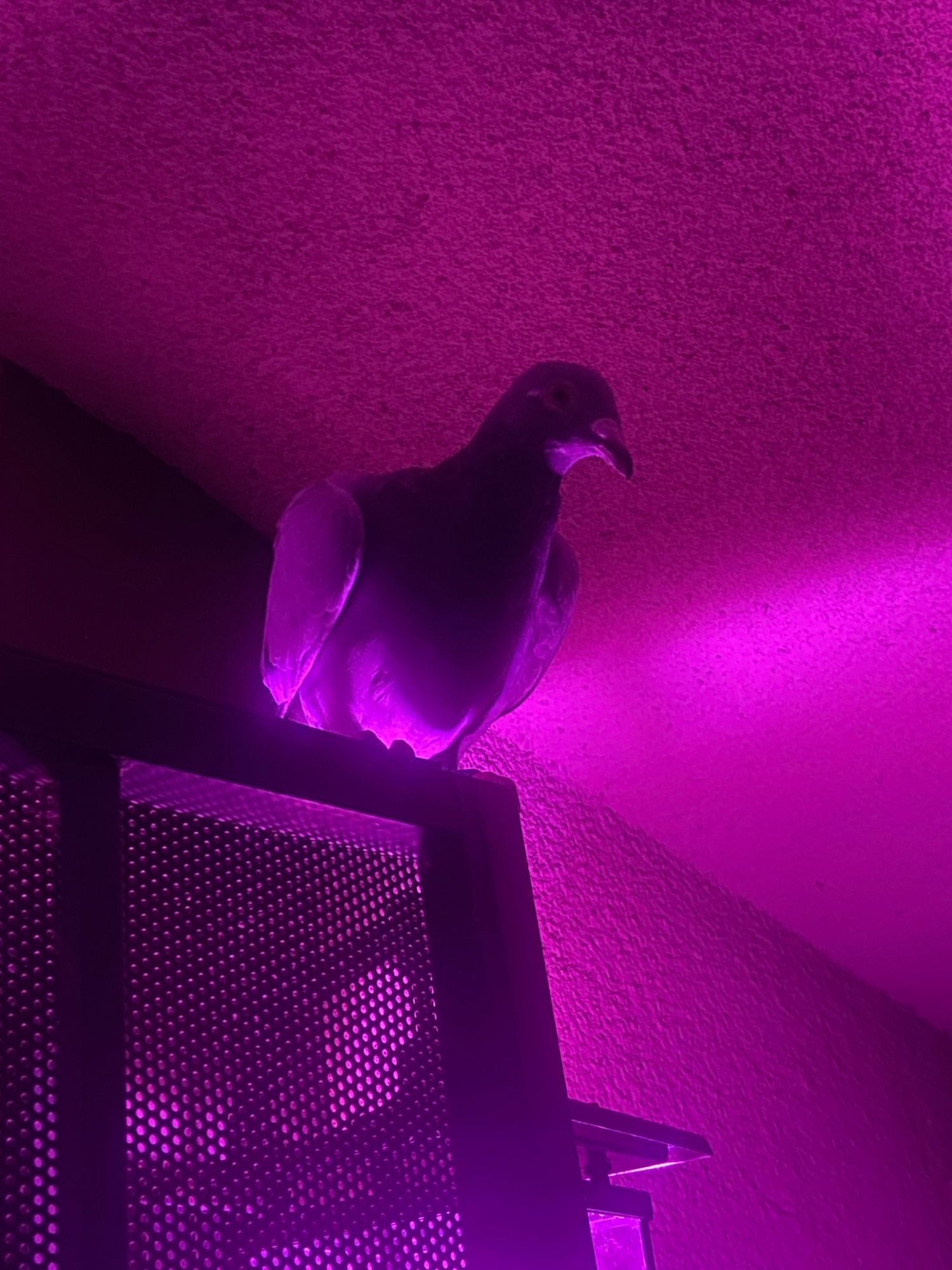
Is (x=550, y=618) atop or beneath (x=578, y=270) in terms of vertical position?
beneath

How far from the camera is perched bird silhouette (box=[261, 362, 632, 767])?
3.69ft

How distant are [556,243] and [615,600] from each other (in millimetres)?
643

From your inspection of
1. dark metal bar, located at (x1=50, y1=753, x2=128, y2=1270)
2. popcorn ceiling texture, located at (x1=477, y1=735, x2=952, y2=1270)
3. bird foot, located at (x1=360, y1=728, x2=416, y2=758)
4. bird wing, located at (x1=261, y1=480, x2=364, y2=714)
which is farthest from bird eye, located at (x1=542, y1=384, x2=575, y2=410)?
popcorn ceiling texture, located at (x1=477, y1=735, x2=952, y2=1270)

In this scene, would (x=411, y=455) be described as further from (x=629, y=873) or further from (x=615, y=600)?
(x=629, y=873)

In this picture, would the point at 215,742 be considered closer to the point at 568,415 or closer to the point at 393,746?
the point at 393,746

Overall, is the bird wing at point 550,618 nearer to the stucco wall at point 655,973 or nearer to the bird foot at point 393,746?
the bird foot at point 393,746

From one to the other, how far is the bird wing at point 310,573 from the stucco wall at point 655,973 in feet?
1.00

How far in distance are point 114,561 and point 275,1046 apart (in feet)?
3.63

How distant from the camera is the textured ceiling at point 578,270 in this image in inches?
45.3

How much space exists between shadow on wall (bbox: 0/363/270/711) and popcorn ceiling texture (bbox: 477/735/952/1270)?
0.54 meters

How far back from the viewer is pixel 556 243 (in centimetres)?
135

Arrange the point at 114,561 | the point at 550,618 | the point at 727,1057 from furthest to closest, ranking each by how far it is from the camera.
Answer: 1. the point at 727,1057
2. the point at 114,561
3. the point at 550,618

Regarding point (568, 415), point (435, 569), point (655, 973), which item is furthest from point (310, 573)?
point (655, 973)

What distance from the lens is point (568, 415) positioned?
1.11 m
